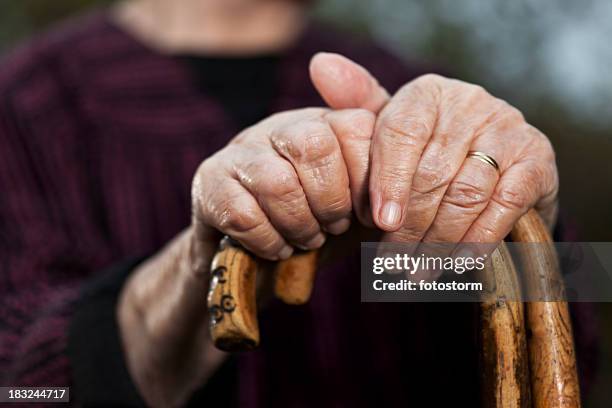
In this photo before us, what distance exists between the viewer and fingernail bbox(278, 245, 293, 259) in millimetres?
677

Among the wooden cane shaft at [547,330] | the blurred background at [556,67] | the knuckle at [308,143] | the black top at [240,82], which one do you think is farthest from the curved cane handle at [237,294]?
the blurred background at [556,67]

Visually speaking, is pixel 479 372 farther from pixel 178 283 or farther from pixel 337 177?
pixel 178 283

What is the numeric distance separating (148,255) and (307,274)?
363 mm

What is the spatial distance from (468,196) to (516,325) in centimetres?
12

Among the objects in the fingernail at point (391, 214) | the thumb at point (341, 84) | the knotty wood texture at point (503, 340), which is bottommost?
the knotty wood texture at point (503, 340)

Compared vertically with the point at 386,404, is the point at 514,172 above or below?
above

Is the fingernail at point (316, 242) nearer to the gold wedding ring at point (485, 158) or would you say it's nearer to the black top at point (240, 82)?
the gold wedding ring at point (485, 158)

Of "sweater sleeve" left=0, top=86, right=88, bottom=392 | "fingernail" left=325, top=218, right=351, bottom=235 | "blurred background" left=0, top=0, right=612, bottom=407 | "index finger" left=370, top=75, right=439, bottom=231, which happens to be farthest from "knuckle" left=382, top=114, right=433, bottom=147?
"blurred background" left=0, top=0, right=612, bottom=407

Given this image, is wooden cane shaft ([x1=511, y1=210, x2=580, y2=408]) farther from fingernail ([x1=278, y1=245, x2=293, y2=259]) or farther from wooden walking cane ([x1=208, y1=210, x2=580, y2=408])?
fingernail ([x1=278, y1=245, x2=293, y2=259])

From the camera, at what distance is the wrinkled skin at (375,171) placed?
60cm

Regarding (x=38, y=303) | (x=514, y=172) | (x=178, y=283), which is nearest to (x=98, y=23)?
(x=38, y=303)

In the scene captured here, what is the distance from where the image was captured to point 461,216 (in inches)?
23.6

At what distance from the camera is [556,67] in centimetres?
284

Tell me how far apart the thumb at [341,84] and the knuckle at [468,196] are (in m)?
0.17
